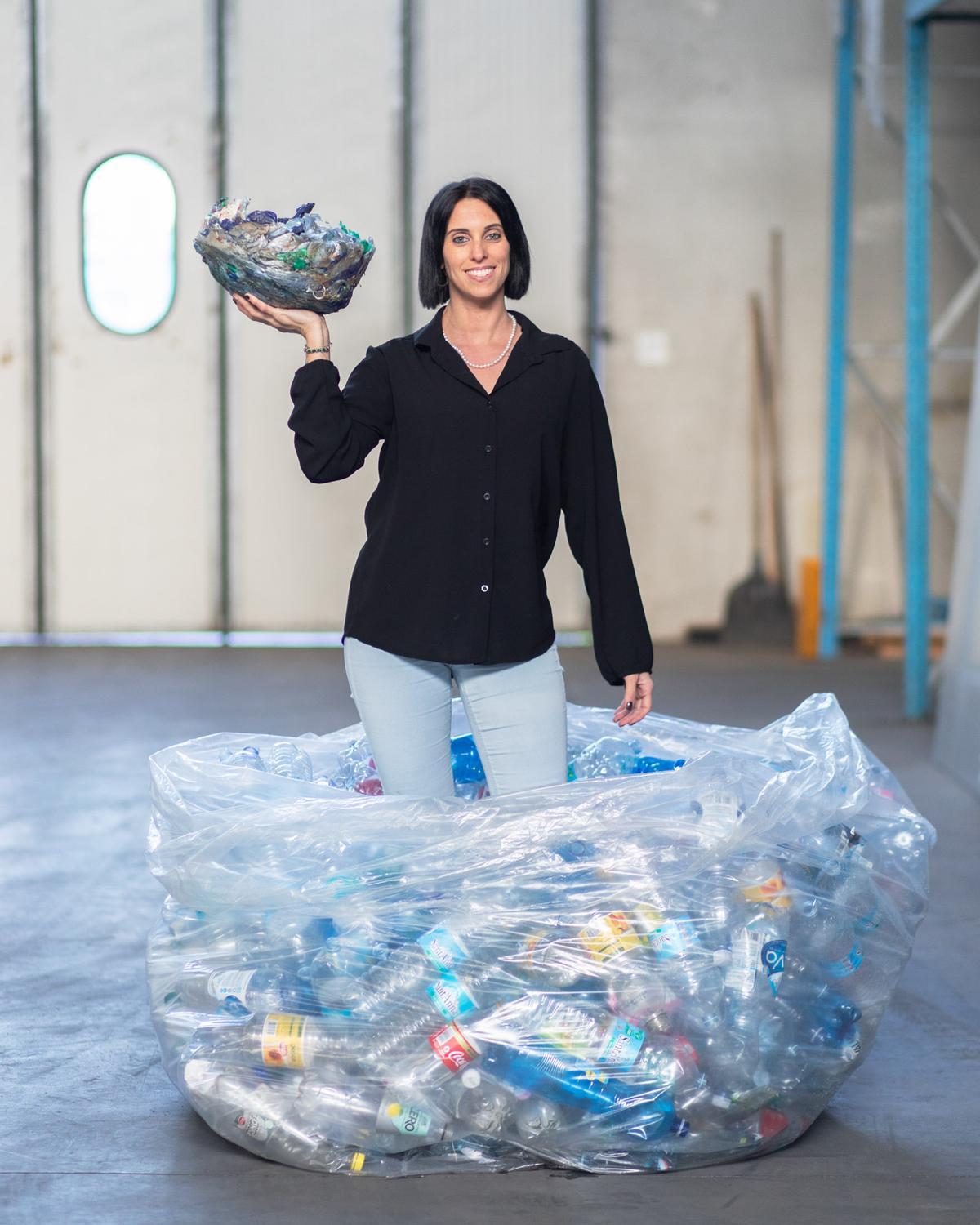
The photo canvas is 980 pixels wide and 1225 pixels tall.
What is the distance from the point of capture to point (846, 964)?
2.37m

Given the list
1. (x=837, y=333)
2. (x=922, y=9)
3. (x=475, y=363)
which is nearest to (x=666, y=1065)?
(x=475, y=363)

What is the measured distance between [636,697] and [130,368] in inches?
258

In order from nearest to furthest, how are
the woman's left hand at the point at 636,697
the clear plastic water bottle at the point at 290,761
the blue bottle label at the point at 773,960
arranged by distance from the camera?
the blue bottle label at the point at 773,960 < the woman's left hand at the point at 636,697 < the clear plastic water bottle at the point at 290,761

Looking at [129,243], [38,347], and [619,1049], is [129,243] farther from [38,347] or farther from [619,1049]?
[619,1049]

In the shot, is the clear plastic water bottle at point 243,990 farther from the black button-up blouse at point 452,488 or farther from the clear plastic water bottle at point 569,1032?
the black button-up blouse at point 452,488

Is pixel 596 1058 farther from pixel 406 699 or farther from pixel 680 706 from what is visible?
pixel 680 706

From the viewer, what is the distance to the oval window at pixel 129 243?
848 cm

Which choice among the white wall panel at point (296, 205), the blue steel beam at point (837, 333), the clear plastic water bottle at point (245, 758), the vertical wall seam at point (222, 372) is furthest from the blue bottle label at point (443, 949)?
→ the vertical wall seam at point (222, 372)

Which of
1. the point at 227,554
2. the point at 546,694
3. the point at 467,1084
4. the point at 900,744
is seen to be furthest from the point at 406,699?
the point at 227,554

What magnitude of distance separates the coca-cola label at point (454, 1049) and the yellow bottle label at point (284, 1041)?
0.20 metres

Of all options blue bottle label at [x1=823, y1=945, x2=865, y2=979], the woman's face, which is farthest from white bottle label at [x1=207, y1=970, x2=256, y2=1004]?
the woman's face

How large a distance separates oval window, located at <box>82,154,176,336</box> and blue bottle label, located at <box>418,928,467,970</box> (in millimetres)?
6840

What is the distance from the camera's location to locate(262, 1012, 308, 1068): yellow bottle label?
2.22 metres

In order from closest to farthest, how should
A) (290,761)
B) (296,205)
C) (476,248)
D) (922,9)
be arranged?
(476,248) → (290,761) → (922,9) → (296,205)
